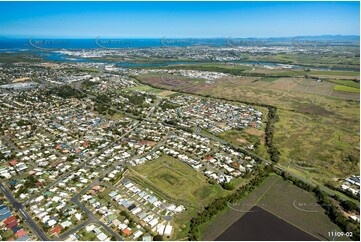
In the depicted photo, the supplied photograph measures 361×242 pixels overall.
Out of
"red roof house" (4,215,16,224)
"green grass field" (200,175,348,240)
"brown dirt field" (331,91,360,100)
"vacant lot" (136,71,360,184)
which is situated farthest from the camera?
"brown dirt field" (331,91,360,100)

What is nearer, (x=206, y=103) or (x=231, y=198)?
(x=231, y=198)

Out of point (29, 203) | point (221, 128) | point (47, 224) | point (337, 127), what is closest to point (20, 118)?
point (29, 203)

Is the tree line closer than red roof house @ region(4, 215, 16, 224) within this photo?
Yes

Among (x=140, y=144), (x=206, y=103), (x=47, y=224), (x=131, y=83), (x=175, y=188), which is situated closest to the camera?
(x=47, y=224)

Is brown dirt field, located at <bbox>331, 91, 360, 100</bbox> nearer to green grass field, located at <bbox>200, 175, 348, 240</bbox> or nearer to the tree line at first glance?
the tree line

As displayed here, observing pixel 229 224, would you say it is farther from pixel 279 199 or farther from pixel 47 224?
pixel 47 224

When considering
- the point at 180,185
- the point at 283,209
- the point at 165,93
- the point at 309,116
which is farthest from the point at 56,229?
the point at 165,93

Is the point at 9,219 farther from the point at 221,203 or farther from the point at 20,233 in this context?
the point at 221,203

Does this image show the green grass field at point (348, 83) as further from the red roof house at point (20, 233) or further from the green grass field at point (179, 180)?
the red roof house at point (20, 233)

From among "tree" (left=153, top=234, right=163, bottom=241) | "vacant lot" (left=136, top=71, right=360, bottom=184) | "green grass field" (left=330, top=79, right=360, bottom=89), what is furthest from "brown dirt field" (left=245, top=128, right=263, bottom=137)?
"green grass field" (left=330, top=79, right=360, bottom=89)
